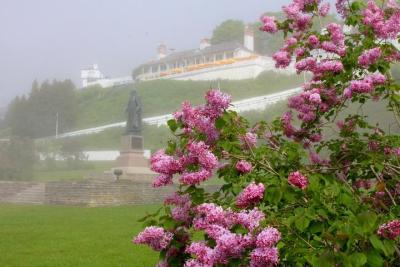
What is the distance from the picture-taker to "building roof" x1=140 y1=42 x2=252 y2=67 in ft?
235

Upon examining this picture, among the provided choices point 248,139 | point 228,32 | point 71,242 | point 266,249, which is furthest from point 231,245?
point 228,32

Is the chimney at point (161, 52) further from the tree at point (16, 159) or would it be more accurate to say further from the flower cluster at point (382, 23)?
the flower cluster at point (382, 23)

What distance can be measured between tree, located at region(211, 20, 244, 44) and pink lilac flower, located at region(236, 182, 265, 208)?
82.5 m

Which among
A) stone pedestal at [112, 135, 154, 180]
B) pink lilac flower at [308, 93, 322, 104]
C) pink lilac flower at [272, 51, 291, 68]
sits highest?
pink lilac flower at [272, 51, 291, 68]

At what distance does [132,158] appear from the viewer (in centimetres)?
2503

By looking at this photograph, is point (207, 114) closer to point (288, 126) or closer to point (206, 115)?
point (206, 115)

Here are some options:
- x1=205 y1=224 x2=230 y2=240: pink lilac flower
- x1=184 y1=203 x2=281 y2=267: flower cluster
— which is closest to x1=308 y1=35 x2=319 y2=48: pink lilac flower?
x1=184 y1=203 x2=281 y2=267: flower cluster

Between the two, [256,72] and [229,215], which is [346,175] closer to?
[229,215]

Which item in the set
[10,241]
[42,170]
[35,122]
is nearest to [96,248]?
[10,241]

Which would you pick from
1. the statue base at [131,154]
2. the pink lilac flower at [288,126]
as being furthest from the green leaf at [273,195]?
the statue base at [131,154]

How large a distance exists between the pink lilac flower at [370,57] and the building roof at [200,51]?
67.4 meters

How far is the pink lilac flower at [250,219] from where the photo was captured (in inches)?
92.1

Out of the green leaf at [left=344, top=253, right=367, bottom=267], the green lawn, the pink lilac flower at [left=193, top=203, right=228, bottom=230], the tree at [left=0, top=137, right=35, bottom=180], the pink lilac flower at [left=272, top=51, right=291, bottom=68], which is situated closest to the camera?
the green leaf at [left=344, top=253, right=367, bottom=267]

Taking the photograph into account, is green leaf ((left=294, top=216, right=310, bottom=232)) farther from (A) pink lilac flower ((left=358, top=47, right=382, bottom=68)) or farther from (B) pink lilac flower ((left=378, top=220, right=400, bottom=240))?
(A) pink lilac flower ((left=358, top=47, right=382, bottom=68))
